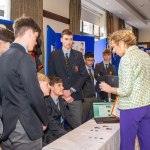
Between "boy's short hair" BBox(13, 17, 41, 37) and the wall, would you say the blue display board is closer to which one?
"boy's short hair" BBox(13, 17, 41, 37)

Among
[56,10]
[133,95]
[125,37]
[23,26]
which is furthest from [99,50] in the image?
[23,26]

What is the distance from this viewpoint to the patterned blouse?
2.06m

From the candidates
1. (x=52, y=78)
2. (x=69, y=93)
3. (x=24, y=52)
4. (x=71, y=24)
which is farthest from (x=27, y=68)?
(x=71, y=24)

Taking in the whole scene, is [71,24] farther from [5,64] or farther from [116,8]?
[5,64]

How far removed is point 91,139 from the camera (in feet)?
6.90

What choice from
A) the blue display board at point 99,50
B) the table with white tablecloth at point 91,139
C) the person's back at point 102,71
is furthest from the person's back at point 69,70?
the blue display board at point 99,50

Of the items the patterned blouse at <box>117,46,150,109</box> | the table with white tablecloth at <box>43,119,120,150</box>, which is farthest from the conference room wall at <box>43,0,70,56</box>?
the patterned blouse at <box>117,46,150,109</box>

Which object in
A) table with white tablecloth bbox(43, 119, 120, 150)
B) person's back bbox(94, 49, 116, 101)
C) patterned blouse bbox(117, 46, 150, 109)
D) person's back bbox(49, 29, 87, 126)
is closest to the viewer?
table with white tablecloth bbox(43, 119, 120, 150)

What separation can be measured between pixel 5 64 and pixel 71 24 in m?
4.51

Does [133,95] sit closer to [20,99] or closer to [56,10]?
[20,99]

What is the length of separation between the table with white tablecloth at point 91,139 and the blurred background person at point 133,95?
0.49 feet

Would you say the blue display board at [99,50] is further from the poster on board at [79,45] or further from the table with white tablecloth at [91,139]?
the table with white tablecloth at [91,139]

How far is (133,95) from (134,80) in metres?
0.12

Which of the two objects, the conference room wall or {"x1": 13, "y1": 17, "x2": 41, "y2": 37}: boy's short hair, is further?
the conference room wall
